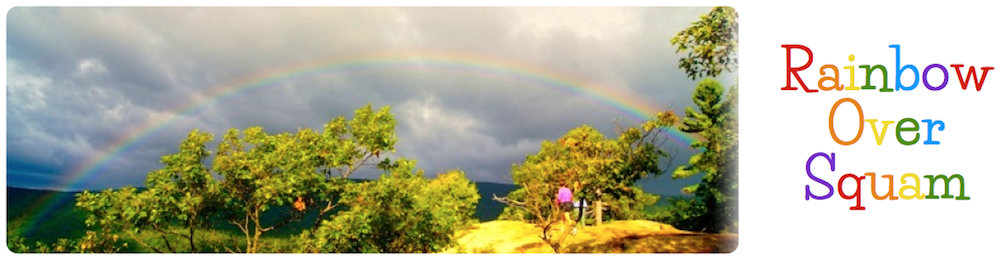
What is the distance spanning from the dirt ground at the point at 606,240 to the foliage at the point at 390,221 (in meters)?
1.81

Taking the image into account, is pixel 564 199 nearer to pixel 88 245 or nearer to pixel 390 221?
pixel 390 221

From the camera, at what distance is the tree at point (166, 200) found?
30.4ft

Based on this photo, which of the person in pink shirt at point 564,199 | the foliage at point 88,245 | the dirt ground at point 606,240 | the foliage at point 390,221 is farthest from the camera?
the dirt ground at point 606,240

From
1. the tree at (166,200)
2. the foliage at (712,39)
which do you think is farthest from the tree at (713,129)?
the tree at (166,200)

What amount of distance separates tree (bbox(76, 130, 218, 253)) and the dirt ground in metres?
3.83

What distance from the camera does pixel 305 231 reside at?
31.8 ft

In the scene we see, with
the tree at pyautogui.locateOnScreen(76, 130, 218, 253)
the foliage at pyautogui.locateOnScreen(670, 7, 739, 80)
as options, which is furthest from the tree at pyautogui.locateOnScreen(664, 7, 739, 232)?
the tree at pyautogui.locateOnScreen(76, 130, 218, 253)

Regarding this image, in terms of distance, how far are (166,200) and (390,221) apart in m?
2.79

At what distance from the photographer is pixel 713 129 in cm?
1458
